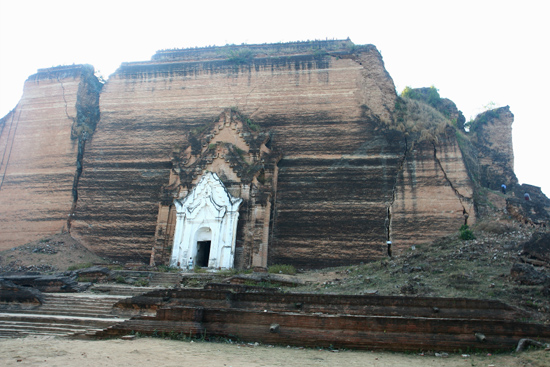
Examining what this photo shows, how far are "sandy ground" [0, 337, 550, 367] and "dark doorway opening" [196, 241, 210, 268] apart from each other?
11726 millimetres

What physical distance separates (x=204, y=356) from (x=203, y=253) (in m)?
13.4

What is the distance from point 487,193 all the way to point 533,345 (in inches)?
504

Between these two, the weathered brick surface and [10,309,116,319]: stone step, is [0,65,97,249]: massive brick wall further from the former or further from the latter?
the weathered brick surface

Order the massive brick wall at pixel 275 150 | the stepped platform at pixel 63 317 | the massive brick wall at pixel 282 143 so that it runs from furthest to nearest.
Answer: the massive brick wall at pixel 282 143
the massive brick wall at pixel 275 150
the stepped platform at pixel 63 317

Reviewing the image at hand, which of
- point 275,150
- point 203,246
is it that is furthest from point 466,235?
point 203,246

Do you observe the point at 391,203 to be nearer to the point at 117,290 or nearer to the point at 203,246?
the point at 203,246

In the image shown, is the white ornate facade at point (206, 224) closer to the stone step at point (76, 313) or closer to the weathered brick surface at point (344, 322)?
the stone step at point (76, 313)

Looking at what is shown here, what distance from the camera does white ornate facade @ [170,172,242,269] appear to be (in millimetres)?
18969

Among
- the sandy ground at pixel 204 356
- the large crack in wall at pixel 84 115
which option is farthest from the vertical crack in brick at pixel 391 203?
the large crack in wall at pixel 84 115

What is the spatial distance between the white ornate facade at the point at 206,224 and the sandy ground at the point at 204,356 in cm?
1058

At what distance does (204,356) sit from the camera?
724 centimetres

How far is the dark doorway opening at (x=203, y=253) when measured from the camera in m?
20.1

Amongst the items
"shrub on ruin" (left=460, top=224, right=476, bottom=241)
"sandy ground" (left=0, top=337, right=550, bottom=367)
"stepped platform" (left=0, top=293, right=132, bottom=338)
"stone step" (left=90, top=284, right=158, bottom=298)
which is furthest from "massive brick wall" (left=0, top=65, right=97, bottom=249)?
"shrub on ruin" (left=460, top=224, right=476, bottom=241)

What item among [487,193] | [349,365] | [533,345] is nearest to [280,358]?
[349,365]
